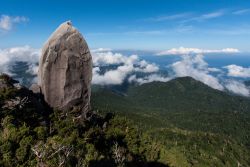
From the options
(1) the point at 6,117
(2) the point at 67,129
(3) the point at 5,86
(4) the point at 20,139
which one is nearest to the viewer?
(4) the point at 20,139

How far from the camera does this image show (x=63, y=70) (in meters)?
63.5

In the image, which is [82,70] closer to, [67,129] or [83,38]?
A: [83,38]

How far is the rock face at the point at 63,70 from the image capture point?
6353cm

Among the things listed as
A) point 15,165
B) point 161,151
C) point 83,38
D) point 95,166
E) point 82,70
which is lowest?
point 161,151

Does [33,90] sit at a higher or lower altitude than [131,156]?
higher

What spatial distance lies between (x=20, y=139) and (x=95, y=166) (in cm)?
1363

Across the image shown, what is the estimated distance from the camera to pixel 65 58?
63594 mm

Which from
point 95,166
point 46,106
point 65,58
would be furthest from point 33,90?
point 95,166

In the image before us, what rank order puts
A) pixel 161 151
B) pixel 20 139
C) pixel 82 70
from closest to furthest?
pixel 20 139
pixel 82 70
pixel 161 151

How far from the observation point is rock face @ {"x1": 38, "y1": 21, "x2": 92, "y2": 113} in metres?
63.5

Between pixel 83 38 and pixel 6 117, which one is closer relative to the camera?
pixel 6 117

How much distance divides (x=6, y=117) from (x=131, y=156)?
27900 mm

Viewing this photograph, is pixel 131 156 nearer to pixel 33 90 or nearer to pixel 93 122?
pixel 93 122

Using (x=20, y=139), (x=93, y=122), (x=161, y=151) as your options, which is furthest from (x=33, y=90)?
(x=161, y=151)
